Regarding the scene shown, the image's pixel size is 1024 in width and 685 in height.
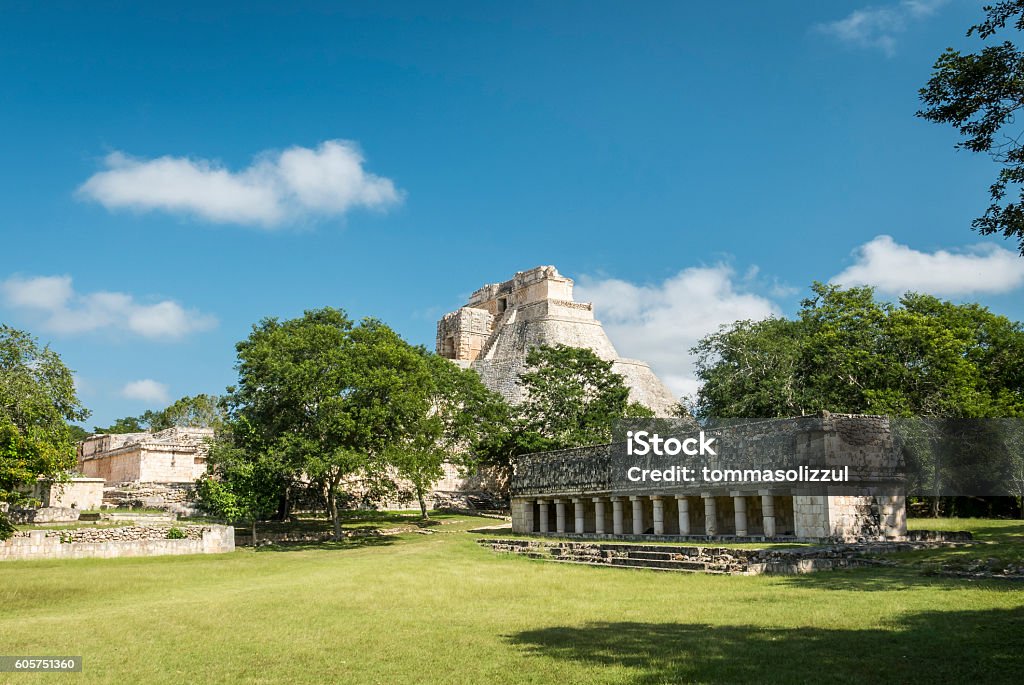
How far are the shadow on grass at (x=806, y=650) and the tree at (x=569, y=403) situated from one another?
32.3 meters

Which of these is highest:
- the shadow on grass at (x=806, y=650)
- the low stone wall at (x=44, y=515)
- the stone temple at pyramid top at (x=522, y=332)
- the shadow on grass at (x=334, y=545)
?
the stone temple at pyramid top at (x=522, y=332)

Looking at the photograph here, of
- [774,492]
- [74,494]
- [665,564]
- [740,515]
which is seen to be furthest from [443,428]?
[665,564]

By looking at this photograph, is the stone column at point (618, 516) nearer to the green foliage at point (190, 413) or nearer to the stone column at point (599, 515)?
the stone column at point (599, 515)

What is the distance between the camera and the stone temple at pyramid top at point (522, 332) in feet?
235

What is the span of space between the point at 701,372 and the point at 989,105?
4327 cm

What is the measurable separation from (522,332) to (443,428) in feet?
132

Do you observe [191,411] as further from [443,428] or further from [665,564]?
[665,564]

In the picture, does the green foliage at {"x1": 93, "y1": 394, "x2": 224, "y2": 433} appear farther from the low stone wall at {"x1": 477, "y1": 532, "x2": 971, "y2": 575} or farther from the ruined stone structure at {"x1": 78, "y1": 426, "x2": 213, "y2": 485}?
the low stone wall at {"x1": 477, "y1": 532, "x2": 971, "y2": 575}

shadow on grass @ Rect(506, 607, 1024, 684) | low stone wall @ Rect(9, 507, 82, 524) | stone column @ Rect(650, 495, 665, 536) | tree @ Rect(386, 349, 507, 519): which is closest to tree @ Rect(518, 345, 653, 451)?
tree @ Rect(386, 349, 507, 519)

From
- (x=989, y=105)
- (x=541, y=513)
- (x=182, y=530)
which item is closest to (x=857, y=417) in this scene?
(x=989, y=105)

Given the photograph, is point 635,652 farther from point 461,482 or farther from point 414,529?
point 461,482

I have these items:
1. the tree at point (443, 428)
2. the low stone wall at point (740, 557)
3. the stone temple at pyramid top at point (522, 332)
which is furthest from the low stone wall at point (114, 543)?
the stone temple at pyramid top at point (522, 332)

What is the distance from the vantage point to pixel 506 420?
46.6 m

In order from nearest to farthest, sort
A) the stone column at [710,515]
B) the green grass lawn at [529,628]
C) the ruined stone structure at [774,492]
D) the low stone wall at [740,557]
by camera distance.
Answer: the green grass lawn at [529,628] → the low stone wall at [740,557] → the ruined stone structure at [774,492] → the stone column at [710,515]
